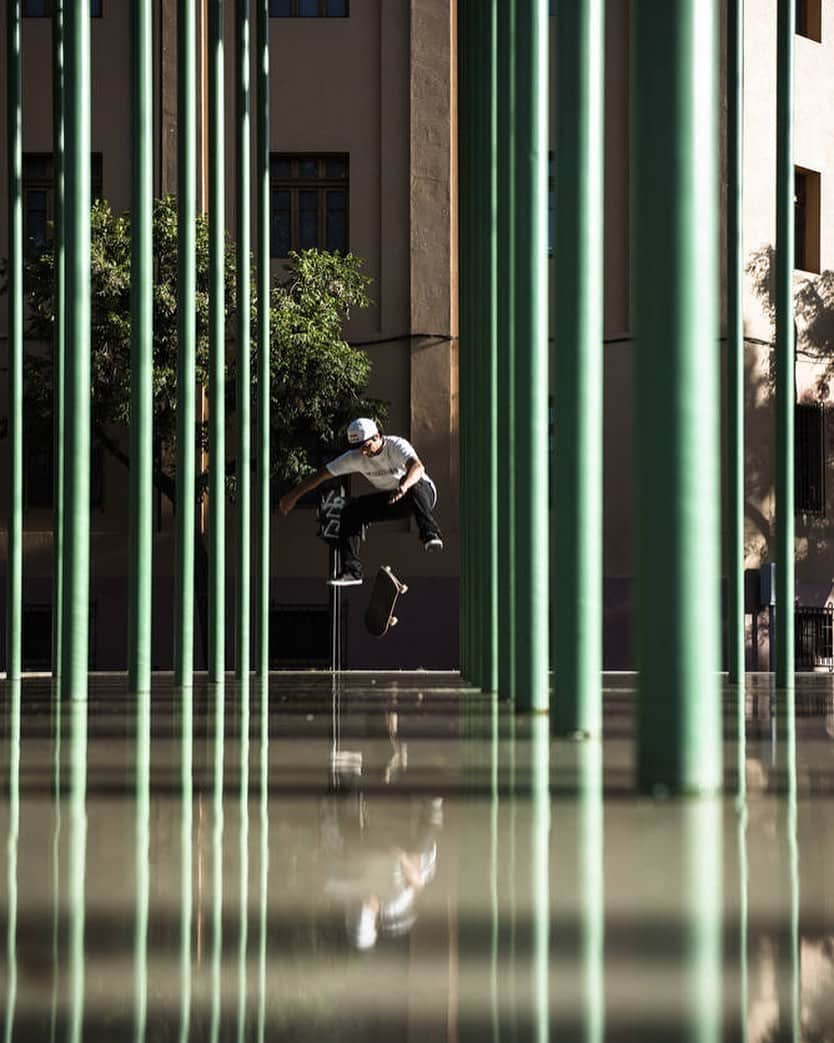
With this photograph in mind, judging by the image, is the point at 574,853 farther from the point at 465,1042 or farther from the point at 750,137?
the point at 750,137

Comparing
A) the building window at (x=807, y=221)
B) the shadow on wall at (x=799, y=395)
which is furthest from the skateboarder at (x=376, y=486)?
the building window at (x=807, y=221)

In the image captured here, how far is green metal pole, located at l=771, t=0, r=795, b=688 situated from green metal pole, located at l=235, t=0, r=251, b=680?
2.83 metres

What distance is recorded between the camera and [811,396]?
2783 cm

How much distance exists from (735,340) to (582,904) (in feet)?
21.9

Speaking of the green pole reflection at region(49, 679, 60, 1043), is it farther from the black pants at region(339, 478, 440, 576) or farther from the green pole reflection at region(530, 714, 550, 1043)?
the black pants at region(339, 478, 440, 576)

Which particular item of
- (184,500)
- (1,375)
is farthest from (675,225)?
(1,375)

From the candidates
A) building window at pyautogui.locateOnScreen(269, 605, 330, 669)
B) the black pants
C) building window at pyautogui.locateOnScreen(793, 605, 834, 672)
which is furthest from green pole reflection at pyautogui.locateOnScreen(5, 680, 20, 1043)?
building window at pyautogui.locateOnScreen(793, 605, 834, 672)

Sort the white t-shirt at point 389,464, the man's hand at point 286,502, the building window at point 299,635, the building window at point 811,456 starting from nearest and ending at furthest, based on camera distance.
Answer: the man's hand at point 286,502, the white t-shirt at point 389,464, the building window at point 299,635, the building window at point 811,456

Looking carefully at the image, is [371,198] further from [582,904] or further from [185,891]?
[582,904]

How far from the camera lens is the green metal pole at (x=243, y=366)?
9.41m

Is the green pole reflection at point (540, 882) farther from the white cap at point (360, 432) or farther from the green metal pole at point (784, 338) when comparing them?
the white cap at point (360, 432)

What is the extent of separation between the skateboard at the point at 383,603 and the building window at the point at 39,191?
1418 centimetres

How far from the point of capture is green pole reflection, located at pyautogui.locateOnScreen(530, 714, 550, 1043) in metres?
1.37

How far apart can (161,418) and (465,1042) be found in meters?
22.6
